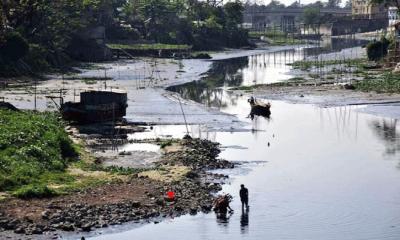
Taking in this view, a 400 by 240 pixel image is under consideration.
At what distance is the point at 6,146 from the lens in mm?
42188

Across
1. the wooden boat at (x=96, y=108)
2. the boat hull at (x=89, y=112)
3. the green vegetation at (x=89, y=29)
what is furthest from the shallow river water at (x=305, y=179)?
the green vegetation at (x=89, y=29)

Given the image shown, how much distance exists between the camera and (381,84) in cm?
8894

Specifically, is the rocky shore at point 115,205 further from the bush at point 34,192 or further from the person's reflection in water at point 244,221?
the person's reflection in water at point 244,221

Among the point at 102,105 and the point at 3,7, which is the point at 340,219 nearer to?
the point at 102,105

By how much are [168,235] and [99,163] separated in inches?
563

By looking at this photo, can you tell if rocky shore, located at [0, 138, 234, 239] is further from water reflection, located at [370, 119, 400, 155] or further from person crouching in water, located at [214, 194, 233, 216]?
water reflection, located at [370, 119, 400, 155]

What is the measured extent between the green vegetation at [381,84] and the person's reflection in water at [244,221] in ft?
166

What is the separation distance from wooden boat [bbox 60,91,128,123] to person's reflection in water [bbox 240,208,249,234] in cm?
2733

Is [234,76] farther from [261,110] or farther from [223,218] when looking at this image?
[223,218]

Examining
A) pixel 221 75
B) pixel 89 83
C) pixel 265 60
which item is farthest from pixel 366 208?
pixel 265 60

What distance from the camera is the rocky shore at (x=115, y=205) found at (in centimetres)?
3319

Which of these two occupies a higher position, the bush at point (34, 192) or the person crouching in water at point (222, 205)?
the bush at point (34, 192)

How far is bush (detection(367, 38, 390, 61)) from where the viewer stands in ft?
401

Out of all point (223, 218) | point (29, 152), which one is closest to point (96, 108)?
point (29, 152)
